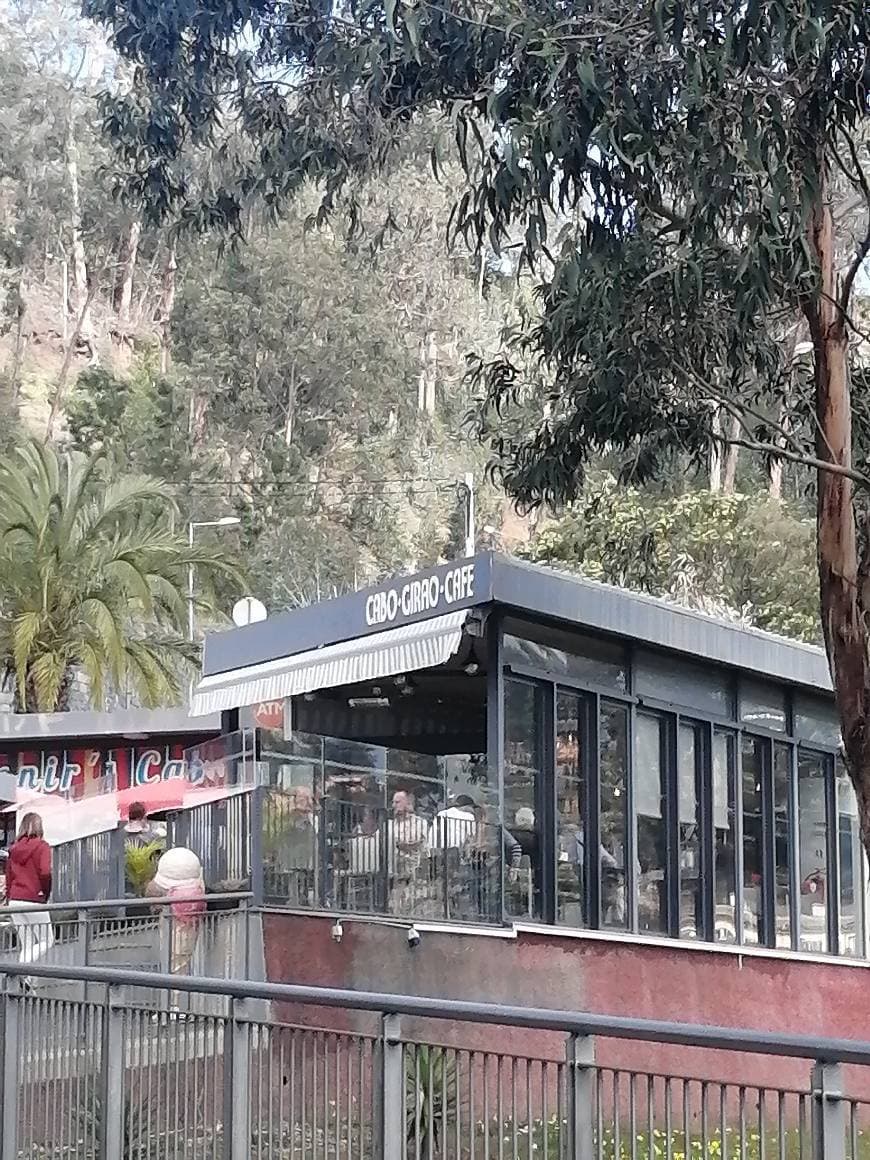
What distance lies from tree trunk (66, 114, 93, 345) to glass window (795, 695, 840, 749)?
49.2m

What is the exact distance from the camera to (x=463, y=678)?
60.8ft

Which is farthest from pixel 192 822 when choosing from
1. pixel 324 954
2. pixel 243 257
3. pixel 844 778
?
pixel 243 257

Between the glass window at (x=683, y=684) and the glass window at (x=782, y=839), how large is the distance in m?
1.40

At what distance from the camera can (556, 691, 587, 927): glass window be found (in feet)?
51.5

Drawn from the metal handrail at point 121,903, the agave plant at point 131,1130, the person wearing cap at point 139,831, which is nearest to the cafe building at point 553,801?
the metal handrail at point 121,903

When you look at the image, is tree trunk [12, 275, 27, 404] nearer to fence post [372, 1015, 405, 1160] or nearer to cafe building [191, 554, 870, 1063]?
cafe building [191, 554, 870, 1063]

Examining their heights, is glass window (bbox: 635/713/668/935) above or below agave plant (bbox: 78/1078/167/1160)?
above

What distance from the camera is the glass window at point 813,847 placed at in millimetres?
19797

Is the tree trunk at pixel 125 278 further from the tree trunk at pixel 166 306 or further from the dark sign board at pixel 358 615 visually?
the dark sign board at pixel 358 615

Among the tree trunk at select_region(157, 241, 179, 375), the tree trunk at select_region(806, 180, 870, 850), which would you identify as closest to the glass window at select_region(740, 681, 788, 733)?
the tree trunk at select_region(806, 180, 870, 850)

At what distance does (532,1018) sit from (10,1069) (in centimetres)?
342

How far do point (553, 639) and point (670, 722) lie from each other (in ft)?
7.13

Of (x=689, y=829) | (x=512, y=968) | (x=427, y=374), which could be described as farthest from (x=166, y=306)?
(x=512, y=968)

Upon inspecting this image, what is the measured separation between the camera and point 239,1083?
6.17 meters
